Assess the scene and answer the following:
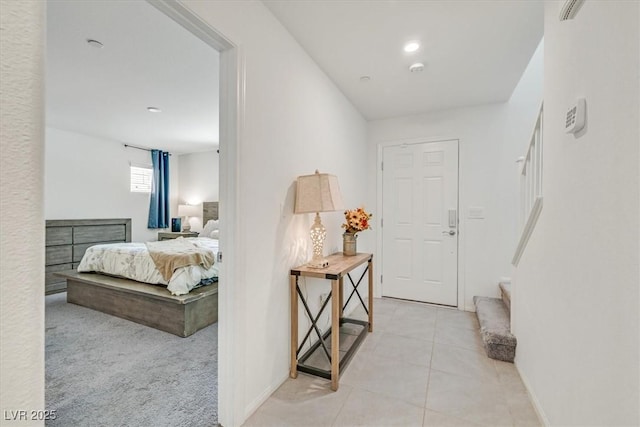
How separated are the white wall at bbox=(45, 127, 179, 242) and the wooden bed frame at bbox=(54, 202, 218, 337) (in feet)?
5.18

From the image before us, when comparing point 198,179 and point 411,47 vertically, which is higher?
point 411,47

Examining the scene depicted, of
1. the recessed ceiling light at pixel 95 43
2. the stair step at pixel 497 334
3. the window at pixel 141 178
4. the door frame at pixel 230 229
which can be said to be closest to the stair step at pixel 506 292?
the stair step at pixel 497 334

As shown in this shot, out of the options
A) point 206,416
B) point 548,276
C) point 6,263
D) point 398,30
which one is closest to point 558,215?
point 548,276

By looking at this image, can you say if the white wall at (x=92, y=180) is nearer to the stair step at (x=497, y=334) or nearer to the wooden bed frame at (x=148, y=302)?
the wooden bed frame at (x=148, y=302)

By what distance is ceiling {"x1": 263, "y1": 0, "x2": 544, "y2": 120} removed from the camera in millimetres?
1794

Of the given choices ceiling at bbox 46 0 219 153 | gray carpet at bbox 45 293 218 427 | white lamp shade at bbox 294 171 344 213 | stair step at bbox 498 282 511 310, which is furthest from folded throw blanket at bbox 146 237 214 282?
stair step at bbox 498 282 511 310

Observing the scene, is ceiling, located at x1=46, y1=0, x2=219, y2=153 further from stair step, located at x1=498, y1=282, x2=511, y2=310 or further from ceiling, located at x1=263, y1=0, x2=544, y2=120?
stair step, located at x1=498, y1=282, x2=511, y2=310

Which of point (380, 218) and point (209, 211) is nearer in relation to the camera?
point (380, 218)

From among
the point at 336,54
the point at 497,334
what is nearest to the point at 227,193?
the point at 336,54

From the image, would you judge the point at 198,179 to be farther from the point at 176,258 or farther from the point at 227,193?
the point at 227,193

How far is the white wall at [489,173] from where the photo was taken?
3.17 meters

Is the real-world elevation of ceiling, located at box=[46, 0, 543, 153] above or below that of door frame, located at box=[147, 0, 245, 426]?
above

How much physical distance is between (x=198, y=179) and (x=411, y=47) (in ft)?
16.5

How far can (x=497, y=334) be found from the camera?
7.28 feet
